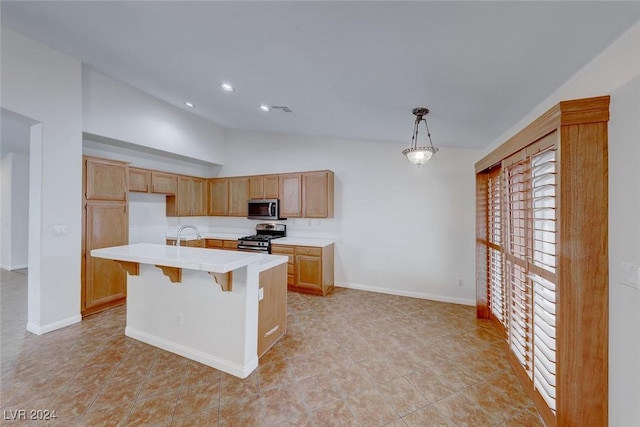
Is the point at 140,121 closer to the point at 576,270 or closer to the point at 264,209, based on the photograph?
the point at 264,209

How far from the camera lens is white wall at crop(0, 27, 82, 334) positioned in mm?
2645

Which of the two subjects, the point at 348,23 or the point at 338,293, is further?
the point at 338,293

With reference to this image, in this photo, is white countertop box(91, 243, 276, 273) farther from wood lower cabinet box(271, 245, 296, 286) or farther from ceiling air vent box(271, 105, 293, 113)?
ceiling air vent box(271, 105, 293, 113)

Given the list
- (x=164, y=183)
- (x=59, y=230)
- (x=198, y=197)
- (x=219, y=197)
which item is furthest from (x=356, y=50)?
(x=198, y=197)

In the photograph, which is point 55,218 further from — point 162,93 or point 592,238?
point 592,238

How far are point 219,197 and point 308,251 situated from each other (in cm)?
260

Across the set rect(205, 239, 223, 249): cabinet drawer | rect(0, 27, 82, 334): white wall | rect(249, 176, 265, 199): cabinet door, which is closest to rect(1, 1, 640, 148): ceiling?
rect(0, 27, 82, 334): white wall

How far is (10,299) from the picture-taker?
377cm

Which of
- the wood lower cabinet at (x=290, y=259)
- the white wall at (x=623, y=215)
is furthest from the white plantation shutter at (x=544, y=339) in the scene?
the wood lower cabinet at (x=290, y=259)

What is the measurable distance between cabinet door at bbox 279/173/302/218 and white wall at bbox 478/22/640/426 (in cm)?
380

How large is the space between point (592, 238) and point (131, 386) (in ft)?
11.1

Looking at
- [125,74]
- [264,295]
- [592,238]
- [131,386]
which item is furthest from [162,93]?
[592,238]

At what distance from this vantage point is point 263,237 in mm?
4660

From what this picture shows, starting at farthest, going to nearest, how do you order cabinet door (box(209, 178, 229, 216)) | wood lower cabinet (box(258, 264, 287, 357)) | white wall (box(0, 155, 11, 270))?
white wall (box(0, 155, 11, 270)) < cabinet door (box(209, 178, 229, 216)) < wood lower cabinet (box(258, 264, 287, 357))
